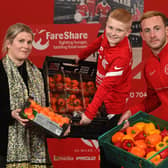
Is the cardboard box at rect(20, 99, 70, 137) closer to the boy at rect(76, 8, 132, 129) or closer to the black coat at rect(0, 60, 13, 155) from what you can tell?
the black coat at rect(0, 60, 13, 155)

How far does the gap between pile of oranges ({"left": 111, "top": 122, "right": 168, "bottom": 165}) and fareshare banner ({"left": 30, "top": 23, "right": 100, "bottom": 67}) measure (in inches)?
54.8

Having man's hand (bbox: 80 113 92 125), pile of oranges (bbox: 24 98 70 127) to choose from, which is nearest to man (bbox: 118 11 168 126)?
man's hand (bbox: 80 113 92 125)

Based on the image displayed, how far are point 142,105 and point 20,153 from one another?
104 centimetres

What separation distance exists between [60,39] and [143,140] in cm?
157

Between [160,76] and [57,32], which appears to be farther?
[57,32]

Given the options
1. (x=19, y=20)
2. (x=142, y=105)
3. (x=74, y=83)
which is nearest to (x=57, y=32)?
(x=19, y=20)

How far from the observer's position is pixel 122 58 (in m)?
2.62

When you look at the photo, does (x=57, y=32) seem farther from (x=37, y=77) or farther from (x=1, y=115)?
(x=1, y=115)

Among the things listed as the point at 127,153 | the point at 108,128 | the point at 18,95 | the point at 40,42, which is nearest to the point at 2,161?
the point at 18,95

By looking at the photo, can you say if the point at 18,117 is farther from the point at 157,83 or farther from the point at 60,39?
the point at 60,39

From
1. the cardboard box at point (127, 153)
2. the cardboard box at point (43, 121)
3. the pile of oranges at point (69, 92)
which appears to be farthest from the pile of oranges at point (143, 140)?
the pile of oranges at point (69, 92)

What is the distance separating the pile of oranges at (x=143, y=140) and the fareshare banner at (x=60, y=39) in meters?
1.39

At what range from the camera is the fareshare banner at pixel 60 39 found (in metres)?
3.35

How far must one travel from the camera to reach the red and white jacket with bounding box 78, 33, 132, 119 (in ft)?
8.58
